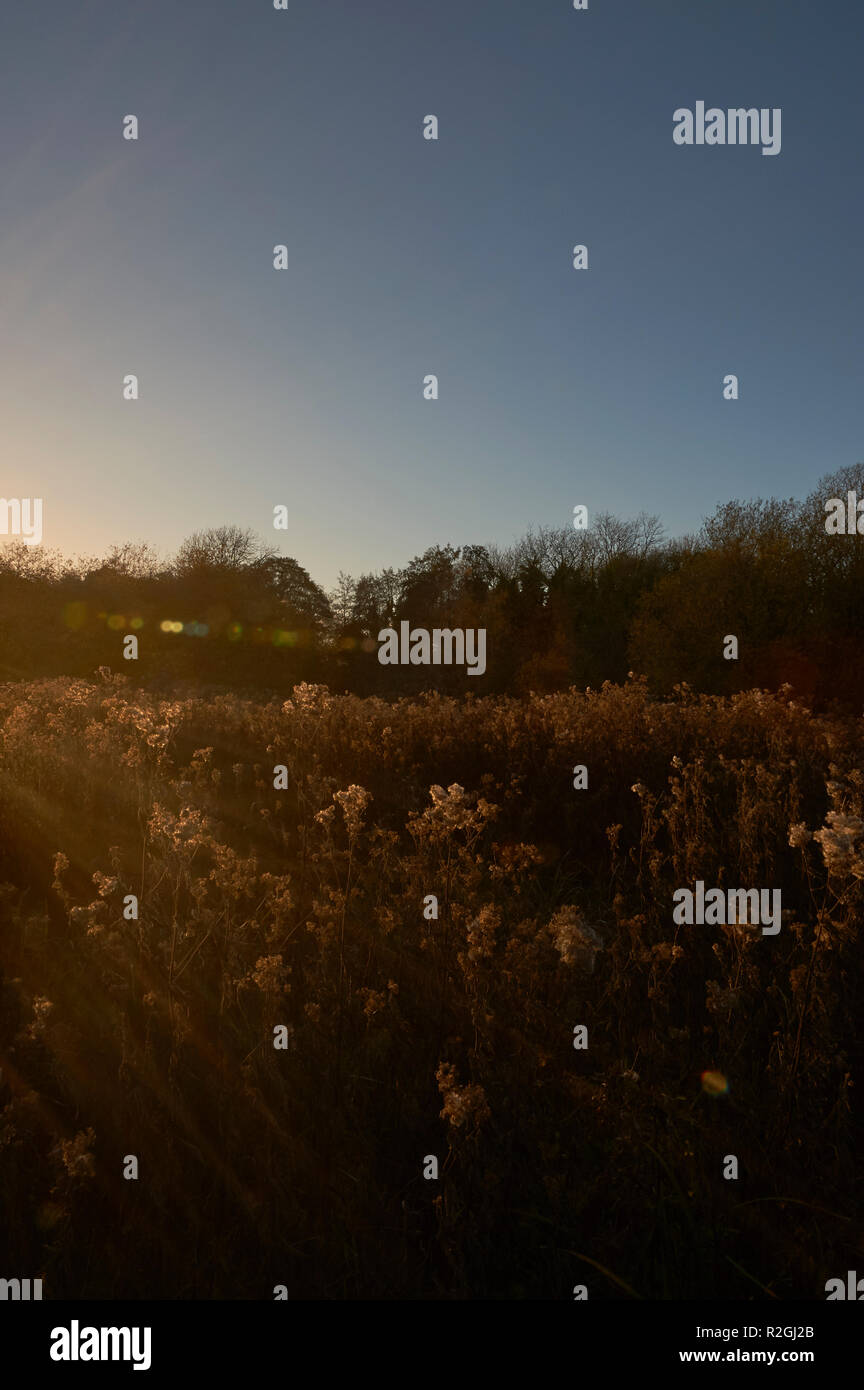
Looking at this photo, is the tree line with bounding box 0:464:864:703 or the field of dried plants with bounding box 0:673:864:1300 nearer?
the field of dried plants with bounding box 0:673:864:1300

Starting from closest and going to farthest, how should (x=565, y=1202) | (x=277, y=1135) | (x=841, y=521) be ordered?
(x=565, y=1202) < (x=277, y=1135) < (x=841, y=521)

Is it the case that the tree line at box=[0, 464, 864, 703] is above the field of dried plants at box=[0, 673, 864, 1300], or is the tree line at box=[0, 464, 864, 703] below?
above

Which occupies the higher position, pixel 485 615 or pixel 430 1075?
pixel 485 615

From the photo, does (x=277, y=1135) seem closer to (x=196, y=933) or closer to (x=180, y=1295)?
(x=180, y=1295)

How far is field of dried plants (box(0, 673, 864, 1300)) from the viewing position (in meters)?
2.80

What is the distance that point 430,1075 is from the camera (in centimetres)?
369

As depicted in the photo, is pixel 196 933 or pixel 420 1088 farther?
pixel 196 933

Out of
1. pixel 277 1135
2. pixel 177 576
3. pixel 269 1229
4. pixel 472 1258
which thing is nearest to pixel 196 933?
pixel 277 1135

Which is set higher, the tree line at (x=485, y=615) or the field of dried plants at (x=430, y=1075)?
the tree line at (x=485, y=615)

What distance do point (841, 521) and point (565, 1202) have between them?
36.8m

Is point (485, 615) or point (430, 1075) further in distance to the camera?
point (485, 615)

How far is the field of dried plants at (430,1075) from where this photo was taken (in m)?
2.80

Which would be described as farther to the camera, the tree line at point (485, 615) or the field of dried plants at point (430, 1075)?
the tree line at point (485, 615)

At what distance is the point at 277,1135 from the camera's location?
129 inches
